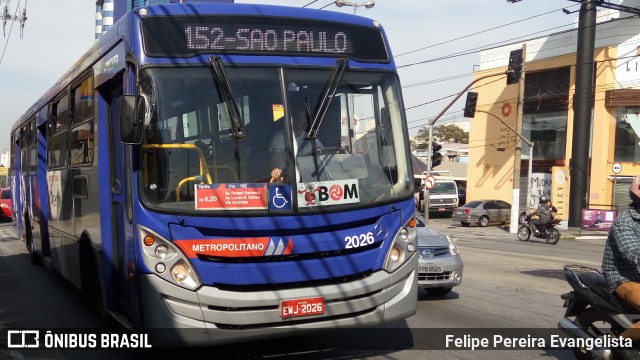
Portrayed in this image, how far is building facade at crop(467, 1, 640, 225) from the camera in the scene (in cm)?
3512

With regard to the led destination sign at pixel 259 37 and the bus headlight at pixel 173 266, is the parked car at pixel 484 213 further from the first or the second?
the bus headlight at pixel 173 266

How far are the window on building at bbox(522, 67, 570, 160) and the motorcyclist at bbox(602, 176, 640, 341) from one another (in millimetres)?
35164

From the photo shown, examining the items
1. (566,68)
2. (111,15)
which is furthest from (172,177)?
(111,15)

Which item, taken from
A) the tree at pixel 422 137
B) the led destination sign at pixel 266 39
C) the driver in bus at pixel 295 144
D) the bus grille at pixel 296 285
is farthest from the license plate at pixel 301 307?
the tree at pixel 422 137

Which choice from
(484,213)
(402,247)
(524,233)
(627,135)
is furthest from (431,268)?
(627,135)

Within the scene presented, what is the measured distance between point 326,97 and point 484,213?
3368 centimetres

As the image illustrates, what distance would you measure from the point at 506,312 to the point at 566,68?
3228cm

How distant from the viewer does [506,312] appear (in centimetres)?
909

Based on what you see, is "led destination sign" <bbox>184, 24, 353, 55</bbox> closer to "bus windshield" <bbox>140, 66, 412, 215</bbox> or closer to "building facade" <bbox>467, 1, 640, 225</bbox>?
"bus windshield" <bbox>140, 66, 412, 215</bbox>

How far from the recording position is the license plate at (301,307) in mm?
5621

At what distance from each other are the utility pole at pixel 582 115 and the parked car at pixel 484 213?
459 centimetres

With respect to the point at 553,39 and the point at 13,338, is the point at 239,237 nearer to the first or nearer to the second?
the point at 13,338

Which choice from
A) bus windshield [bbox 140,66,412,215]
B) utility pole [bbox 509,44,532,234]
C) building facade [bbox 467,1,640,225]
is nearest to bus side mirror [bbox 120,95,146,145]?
bus windshield [bbox 140,66,412,215]

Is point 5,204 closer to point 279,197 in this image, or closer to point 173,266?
point 173,266
